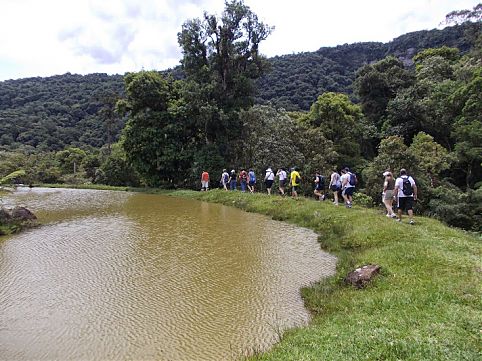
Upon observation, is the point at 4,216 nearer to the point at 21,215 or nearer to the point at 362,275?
the point at 21,215

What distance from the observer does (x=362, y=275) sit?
807cm

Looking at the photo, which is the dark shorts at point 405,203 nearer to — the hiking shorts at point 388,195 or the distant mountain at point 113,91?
the hiking shorts at point 388,195

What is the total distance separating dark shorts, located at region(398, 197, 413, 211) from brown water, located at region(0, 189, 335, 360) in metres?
3.11

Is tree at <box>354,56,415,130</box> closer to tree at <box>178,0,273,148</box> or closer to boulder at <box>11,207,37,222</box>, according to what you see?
tree at <box>178,0,273,148</box>

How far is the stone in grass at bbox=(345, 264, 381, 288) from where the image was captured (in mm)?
7906

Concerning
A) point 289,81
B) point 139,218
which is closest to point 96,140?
point 289,81

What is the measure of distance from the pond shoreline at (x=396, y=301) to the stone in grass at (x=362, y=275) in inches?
6.0

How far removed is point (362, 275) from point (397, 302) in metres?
1.60

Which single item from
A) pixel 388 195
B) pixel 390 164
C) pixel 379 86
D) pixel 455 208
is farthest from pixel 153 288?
pixel 379 86

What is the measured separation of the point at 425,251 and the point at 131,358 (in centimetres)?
668

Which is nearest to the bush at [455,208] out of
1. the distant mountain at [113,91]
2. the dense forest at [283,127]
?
the dense forest at [283,127]

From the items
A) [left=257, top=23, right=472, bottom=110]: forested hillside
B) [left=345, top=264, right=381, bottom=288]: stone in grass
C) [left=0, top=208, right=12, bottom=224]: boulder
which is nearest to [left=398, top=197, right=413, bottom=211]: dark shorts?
[left=345, top=264, right=381, bottom=288]: stone in grass

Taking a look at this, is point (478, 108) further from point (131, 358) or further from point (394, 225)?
point (131, 358)

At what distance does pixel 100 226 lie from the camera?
1556cm
